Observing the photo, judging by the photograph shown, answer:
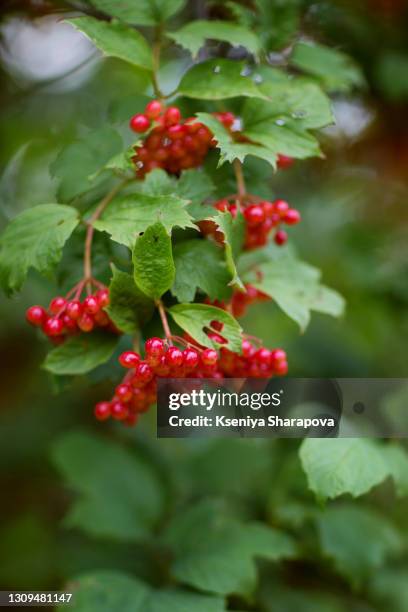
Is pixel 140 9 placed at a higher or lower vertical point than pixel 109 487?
higher

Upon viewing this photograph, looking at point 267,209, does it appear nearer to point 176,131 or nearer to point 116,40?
point 176,131

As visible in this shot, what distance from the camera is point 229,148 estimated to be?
1060 millimetres

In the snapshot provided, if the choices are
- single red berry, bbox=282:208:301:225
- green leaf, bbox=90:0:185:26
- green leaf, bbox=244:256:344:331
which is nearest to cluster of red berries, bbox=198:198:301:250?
single red berry, bbox=282:208:301:225

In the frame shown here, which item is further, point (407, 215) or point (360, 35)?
point (407, 215)

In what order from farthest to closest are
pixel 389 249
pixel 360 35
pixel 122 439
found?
pixel 389 249 < pixel 122 439 < pixel 360 35

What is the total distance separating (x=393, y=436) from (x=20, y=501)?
1.88 metres

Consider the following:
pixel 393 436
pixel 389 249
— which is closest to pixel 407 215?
pixel 389 249

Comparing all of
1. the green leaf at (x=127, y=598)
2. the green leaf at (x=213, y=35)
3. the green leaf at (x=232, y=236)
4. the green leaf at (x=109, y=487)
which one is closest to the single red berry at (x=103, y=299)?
the green leaf at (x=232, y=236)

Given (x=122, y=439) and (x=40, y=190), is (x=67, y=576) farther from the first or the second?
(x=40, y=190)

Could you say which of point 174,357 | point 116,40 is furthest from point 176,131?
point 174,357

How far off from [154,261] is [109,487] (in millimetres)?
1054

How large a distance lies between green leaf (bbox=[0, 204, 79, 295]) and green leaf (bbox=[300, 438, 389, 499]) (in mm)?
619

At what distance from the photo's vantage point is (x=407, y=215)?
8.46ft

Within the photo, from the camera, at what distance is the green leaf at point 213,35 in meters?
1.26
